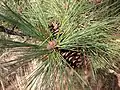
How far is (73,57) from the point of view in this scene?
0.79m

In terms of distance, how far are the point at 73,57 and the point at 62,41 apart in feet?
0.38

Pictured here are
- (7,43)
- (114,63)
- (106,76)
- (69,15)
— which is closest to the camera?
(7,43)

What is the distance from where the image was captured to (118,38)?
31.3 inches

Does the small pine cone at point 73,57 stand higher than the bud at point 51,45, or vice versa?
the bud at point 51,45

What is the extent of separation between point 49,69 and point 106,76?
507 millimetres

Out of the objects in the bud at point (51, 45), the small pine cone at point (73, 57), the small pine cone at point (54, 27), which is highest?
the small pine cone at point (54, 27)

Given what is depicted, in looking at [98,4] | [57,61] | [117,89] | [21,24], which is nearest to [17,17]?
[21,24]

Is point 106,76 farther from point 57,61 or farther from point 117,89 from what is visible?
point 57,61

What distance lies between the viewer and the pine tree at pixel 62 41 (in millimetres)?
659

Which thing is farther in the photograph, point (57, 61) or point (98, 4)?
point (98, 4)

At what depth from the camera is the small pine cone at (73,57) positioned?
2.40ft

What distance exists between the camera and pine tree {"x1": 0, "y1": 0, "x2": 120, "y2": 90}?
659 mm

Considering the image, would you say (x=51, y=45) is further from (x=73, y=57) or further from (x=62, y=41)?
(x=73, y=57)

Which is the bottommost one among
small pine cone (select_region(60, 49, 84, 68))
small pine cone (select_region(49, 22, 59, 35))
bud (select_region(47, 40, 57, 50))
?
small pine cone (select_region(60, 49, 84, 68))
